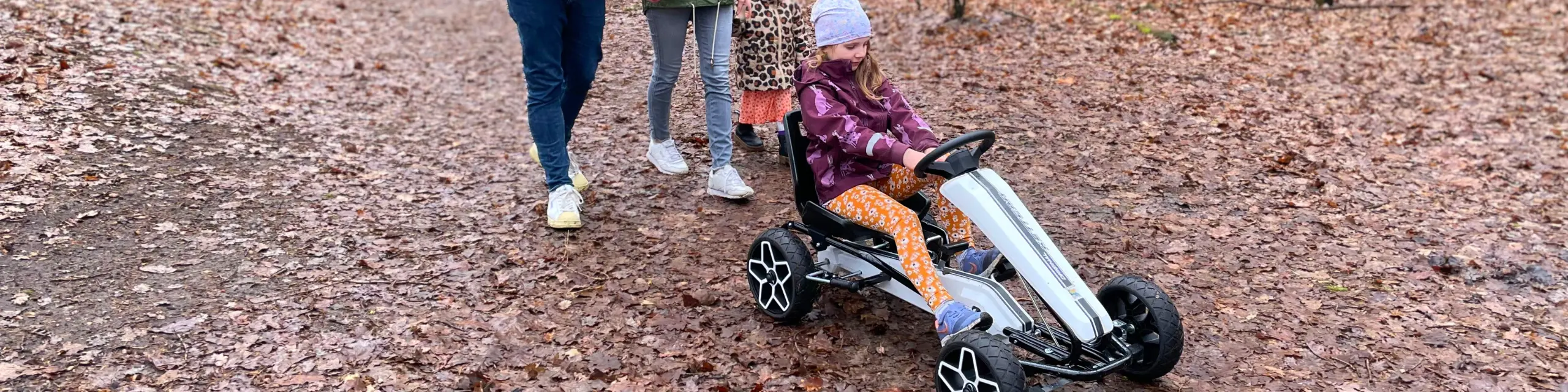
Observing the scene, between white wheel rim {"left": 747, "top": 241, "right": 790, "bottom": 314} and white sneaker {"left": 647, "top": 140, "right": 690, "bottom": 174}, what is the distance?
1611 millimetres

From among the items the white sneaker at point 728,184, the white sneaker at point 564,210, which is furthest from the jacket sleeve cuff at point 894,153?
the white sneaker at point 564,210

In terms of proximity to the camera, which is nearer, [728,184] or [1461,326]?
[1461,326]

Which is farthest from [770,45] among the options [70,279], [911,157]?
[70,279]

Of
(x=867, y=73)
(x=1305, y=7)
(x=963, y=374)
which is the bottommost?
(x=1305, y=7)

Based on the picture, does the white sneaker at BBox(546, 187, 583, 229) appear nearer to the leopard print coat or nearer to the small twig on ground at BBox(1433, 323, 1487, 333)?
the leopard print coat

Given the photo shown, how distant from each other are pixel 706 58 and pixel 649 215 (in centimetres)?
90

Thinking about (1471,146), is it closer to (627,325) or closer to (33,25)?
(627,325)

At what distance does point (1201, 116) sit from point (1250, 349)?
3346 mm

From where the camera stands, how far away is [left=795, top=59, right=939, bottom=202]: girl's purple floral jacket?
3.58 m

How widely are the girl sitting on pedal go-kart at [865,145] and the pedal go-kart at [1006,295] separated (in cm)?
10

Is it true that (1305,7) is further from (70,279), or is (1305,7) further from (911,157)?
(70,279)

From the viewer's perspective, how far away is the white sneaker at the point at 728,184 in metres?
5.07

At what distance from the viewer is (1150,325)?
10.6 feet

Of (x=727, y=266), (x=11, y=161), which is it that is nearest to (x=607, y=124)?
(x=727, y=266)
